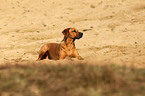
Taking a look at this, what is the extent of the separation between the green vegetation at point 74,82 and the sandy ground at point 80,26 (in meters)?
4.63

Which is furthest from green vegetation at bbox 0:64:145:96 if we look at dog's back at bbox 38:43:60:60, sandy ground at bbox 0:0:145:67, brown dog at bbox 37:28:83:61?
dog's back at bbox 38:43:60:60

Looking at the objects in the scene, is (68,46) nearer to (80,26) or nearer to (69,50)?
(69,50)

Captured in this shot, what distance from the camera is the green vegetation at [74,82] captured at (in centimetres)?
354

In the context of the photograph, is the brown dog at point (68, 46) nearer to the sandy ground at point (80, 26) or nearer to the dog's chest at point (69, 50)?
the dog's chest at point (69, 50)

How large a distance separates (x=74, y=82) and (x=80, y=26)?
11856 millimetres

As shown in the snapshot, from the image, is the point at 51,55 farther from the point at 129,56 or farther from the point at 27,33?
the point at 27,33

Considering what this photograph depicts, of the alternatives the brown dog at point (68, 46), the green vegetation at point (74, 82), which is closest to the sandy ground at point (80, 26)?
the brown dog at point (68, 46)

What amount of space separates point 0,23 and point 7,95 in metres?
14.2

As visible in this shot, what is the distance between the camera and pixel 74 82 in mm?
3854

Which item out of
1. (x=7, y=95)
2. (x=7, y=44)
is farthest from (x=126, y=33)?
(x=7, y=95)

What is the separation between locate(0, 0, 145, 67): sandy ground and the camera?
36.5 ft

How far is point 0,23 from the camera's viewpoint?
16922 mm

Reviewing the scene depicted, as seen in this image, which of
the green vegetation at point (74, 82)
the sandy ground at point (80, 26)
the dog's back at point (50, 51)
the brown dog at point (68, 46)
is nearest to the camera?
the green vegetation at point (74, 82)

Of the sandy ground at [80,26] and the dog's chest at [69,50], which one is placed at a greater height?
the sandy ground at [80,26]
